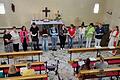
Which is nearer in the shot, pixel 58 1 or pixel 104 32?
pixel 104 32

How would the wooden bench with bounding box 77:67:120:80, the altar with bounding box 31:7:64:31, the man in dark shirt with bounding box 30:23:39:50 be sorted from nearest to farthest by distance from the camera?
the wooden bench with bounding box 77:67:120:80 → the man in dark shirt with bounding box 30:23:39:50 → the altar with bounding box 31:7:64:31

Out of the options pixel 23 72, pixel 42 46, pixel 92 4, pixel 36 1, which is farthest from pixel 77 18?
pixel 23 72

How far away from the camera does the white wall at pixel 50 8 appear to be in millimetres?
13750

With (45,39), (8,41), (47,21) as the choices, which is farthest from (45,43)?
(47,21)

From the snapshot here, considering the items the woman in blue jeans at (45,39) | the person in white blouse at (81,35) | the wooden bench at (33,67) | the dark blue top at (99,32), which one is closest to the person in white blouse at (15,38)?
the woman in blue jeans at (45,39)

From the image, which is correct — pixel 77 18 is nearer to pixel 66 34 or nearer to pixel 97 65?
pixel 66 34

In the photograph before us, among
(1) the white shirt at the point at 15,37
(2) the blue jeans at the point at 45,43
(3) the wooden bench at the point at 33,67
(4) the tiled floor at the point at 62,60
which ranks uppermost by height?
(1) the white shirt at the point at 15,37

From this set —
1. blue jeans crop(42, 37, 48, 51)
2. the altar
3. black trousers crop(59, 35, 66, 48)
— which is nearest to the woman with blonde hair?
blue jeans crop(42, 37, 48, 51)

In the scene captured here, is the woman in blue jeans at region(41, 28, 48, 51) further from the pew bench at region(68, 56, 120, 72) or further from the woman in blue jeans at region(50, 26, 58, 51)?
the pew bench at region(68, 56, 120, 72)

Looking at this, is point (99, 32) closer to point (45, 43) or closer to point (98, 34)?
point (98, 34)

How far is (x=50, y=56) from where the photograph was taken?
1087cm

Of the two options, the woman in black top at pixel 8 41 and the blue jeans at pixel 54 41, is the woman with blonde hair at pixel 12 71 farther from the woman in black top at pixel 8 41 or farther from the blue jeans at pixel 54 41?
the blue jeans at pixel 54 41

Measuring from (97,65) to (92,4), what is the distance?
24.6ft

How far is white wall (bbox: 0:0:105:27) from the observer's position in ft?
45.1
